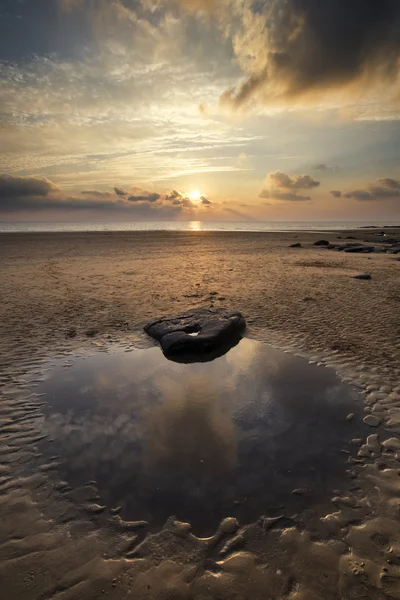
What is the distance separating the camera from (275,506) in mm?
4242

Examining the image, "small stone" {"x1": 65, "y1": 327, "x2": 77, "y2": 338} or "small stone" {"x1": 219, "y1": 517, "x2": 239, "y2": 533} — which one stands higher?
"small stone" {"x1": 65, "y1": 327, "x2": 77, "y2": 338}

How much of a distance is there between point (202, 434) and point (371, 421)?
3.38m

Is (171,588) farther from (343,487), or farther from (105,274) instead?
(105,274)

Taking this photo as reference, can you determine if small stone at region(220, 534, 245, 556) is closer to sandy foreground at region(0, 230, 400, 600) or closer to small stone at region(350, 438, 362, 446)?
sandy foreground at region(0, 230, 400, 600)

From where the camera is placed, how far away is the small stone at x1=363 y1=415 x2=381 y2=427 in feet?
19.7

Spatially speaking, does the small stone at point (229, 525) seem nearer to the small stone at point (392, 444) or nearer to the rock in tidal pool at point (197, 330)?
the small stone at point (392, 444)

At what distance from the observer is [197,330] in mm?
10664

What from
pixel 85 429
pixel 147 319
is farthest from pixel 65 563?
pixel 147 319

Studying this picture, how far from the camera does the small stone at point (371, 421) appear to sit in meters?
6.01

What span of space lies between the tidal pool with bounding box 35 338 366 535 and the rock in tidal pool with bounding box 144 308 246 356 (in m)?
0.90

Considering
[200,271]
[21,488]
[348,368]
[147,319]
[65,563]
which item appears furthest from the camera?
[200,271]

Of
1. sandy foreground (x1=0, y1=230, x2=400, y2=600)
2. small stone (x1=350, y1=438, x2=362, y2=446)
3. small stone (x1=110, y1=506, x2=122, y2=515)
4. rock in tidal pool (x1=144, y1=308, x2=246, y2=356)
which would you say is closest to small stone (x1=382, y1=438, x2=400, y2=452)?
sandy foreground (x1=0, y1=230, x2=400, y2=600)

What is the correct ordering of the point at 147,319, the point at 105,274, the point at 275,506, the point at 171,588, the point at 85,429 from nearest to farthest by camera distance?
the point at 171,588
the point at 275,506
the point at 85,429
the point at 147,319
the point at 105,274

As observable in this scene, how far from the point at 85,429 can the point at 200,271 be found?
1882cm
